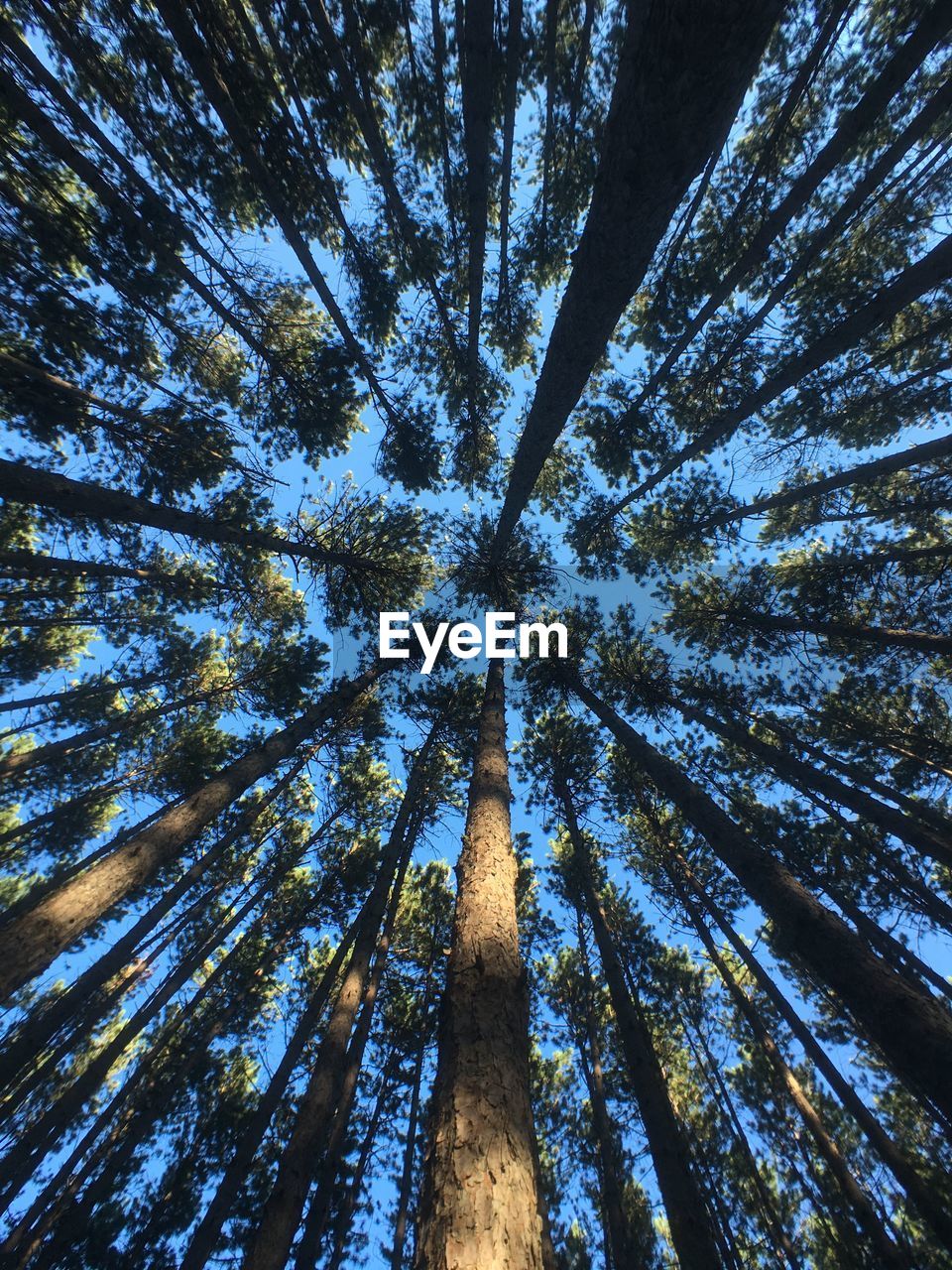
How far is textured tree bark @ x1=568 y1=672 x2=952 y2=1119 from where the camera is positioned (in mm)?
3066

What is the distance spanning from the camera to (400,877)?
1101 cm

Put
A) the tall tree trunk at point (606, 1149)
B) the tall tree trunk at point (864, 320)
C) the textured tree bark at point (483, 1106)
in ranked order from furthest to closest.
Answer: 1. the tall tree trunk at point (606, 1149)
2. the tall tree trunk at point (864, 320)
3. the textured tree bark at point (483, 1106)

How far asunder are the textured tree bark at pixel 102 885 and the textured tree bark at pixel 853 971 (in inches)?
237

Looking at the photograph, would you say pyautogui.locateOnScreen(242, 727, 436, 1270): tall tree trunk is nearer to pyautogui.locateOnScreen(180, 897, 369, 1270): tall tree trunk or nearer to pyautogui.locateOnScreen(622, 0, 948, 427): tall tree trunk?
pyautogui.locateOnScreen(180, 897, 369, 1270): tall tree trunk

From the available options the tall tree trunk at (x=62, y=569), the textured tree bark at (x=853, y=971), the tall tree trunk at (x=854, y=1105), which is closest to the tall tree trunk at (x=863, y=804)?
the tall tree trunk at (x=854, y=1105)

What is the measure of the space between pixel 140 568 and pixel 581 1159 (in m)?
16.5

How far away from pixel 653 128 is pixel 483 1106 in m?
6.57

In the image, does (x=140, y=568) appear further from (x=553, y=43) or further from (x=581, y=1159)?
(x=581, y=1159)

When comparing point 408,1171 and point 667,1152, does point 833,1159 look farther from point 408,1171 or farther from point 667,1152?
point 408,1171

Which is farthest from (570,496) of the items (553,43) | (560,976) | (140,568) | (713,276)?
(560,976)

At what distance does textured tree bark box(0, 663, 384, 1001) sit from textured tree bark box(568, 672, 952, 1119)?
602 cm

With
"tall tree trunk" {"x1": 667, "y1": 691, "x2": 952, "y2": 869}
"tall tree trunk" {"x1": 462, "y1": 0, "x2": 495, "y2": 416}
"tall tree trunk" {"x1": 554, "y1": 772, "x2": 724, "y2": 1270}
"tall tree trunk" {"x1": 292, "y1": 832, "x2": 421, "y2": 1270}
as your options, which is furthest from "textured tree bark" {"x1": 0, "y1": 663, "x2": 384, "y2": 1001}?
"tall tree trunk" {"x1": 667, "y1": 691, "x2": 952, "y2": 869}

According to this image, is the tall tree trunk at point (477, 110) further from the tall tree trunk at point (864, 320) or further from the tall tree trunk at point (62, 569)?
the tall tree trunk at point (62, 569)

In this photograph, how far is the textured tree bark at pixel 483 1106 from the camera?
5.87 feet
